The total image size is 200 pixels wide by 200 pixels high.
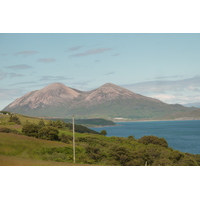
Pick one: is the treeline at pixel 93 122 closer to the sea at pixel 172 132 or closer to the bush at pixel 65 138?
the sea at pixel 172 132

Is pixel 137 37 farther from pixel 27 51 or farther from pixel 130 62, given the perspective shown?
pixel 27 51

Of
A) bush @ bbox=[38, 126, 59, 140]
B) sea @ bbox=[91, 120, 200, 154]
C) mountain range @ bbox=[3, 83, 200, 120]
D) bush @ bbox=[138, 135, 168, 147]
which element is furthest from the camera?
sea @ bbox=[91, 120, 200, 154]

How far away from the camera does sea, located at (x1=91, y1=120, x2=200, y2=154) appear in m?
20.7

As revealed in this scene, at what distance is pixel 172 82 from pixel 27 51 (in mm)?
6579

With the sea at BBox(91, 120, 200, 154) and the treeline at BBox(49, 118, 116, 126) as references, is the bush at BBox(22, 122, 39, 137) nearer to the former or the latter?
the treeline at BBox(49, 118, 116, 126)

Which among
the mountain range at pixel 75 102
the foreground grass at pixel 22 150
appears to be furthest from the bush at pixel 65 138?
the mountain range at pixel 75 102

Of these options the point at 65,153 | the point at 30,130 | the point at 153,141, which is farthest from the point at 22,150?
the point at 153,141

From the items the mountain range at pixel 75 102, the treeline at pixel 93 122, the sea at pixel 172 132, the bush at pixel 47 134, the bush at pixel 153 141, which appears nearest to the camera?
the bush at pixel 47 134

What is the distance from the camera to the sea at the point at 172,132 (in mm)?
20741

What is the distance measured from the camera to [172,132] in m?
24.5

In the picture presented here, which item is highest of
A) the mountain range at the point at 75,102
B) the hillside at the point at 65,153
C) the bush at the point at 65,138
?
the mountain range at the point at 75,102

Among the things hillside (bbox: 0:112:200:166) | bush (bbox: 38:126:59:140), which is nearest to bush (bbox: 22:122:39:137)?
hillside (bbox: 0:112:200:166)
